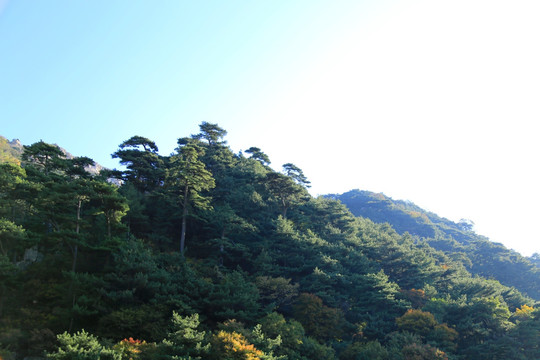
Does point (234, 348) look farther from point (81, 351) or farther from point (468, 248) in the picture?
point (468, 248)

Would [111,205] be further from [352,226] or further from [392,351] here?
[352,226]

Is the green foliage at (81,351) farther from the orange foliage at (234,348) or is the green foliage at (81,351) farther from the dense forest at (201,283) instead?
the orange foliage at (234,348)

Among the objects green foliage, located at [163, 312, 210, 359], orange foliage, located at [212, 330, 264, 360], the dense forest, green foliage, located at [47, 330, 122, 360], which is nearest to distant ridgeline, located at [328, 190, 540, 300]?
the dense forest

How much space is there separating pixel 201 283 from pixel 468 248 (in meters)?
68.5

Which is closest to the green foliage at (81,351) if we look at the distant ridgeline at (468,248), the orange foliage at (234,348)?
the orange foliage at (234,348)

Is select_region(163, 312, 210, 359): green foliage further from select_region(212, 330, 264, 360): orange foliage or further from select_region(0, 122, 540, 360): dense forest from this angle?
select_region(212, 330, 264, 360): orange foliage

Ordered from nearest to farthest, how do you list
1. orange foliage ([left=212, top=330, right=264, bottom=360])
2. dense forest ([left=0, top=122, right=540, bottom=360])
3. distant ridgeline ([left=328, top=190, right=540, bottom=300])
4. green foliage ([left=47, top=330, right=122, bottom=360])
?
green foliage ([left=47, top=330, right=122, bottom=360])
orange foliage ([left=212, top=330, right=264, bottom=360])
dense forest ([left=0, top=122, right=540, bottom=360])
distant ridgeline ([left=328, top=190, right=540, bottom=300])

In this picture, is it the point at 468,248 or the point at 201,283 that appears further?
the point at 468,248

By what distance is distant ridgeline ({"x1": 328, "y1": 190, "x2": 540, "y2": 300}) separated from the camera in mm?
59125

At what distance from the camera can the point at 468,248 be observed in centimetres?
7275

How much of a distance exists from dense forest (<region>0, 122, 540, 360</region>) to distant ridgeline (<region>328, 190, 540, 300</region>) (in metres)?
26.4

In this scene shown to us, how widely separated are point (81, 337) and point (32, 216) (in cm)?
1463

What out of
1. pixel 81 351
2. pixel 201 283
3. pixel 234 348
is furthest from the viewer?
pixel 201 283

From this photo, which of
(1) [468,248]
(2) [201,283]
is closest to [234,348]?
(2) [201,283]
